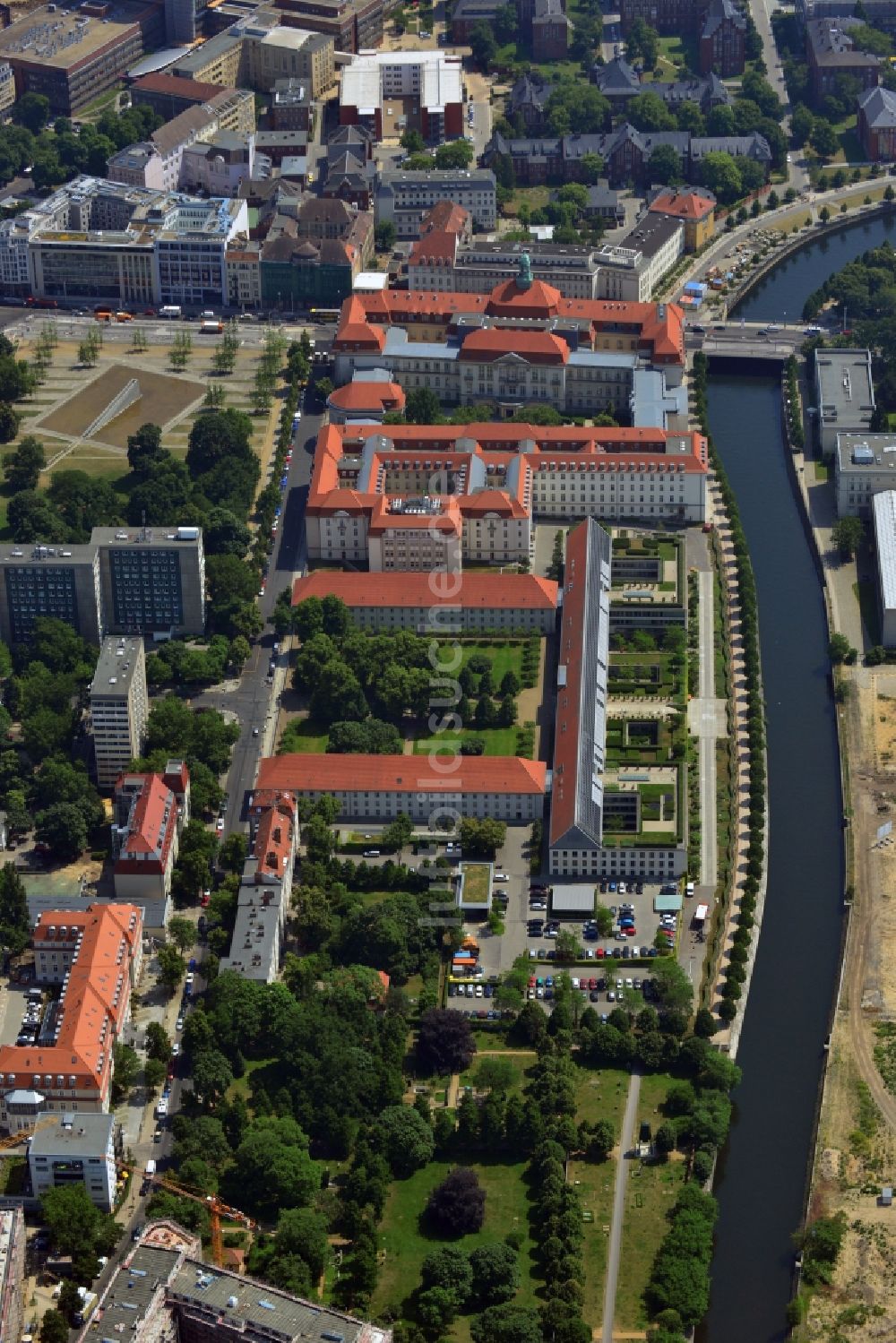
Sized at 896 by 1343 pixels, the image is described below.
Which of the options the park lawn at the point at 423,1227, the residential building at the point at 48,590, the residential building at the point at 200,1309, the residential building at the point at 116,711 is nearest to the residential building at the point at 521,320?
the residential building at the point at 48,590

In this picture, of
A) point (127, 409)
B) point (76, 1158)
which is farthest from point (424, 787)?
point (127, 409)

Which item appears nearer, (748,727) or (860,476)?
(748,727)

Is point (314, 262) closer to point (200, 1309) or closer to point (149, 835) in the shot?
point (149, 835)

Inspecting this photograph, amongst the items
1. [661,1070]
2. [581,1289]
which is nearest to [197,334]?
[661,1070]

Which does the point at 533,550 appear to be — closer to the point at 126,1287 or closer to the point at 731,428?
the point at 731,428

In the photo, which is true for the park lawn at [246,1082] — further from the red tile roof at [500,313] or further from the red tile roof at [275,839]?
the red tile roof at [500,313]

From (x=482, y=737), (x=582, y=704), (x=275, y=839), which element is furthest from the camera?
(x=482, y=737)
